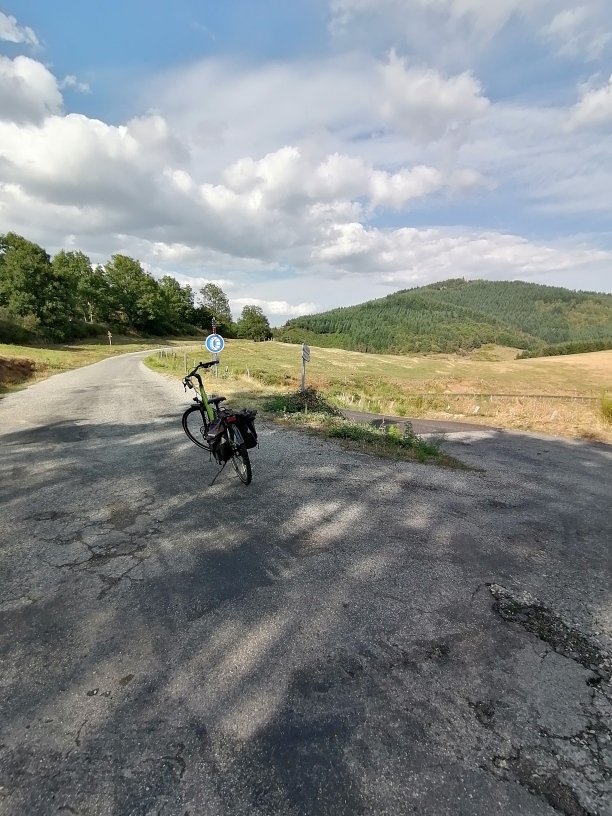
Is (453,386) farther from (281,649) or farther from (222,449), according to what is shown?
(281,649)

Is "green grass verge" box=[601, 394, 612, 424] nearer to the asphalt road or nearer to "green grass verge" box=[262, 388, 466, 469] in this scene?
"green grass verge" box=[262, 388, 466, 469]

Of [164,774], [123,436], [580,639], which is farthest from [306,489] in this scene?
[123,436]

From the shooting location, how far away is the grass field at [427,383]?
52.5ft

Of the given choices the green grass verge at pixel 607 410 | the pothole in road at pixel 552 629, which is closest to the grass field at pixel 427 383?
the green grass verge at pixel 607 410

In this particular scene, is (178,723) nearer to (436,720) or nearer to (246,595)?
(246,595)

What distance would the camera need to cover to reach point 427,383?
4431cm

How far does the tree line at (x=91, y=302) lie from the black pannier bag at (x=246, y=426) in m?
47.4

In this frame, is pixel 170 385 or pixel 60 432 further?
pixel 170 385

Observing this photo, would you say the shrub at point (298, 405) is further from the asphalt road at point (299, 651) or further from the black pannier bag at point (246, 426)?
the asphalt road at point (299, 651)

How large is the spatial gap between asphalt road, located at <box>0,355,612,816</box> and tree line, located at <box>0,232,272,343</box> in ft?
159

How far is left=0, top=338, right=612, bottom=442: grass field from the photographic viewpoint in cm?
1599

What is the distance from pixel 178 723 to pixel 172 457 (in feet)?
17.7

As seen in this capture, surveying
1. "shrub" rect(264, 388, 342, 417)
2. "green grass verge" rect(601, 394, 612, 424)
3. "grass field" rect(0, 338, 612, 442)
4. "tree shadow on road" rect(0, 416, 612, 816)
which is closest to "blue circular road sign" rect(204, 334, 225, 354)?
"grass field" rect(0, 338, 612, 442)

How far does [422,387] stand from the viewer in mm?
40750
